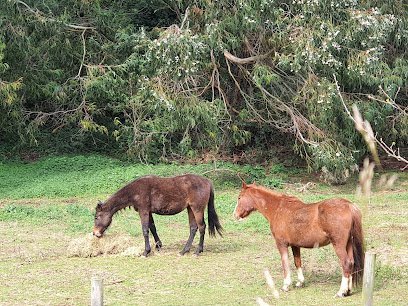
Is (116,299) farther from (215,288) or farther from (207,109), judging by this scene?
(207,109)

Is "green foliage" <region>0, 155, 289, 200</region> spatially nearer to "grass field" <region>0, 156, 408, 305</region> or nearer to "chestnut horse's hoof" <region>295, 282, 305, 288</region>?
"grass field" <region>0, 156, 408, 305</region>

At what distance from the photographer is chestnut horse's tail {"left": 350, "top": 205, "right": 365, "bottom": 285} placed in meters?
7.40

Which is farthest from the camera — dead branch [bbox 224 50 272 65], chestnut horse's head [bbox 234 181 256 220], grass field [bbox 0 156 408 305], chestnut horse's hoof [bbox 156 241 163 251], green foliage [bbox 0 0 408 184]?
dead branch [bbox 224 50 272 65]

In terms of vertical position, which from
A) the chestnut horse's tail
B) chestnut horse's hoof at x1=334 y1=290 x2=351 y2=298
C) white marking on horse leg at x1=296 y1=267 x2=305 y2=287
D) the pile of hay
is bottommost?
the pile of hay

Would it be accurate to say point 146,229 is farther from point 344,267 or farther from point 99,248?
point 344,267

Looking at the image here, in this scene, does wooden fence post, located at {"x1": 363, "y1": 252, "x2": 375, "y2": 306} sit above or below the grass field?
above

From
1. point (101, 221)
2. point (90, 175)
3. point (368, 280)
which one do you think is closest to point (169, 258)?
point (101, 221)

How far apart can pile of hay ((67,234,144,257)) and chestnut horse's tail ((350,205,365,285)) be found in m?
3.45

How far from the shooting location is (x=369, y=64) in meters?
15.5

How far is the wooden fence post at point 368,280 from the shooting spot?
4.83 metres

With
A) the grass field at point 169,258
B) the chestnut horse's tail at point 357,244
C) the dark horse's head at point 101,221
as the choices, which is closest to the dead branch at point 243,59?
the grass field at point 169,258

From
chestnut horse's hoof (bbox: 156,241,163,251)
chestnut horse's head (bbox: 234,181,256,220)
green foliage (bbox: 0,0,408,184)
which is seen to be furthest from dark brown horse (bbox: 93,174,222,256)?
green foliage (bbox: 0,0,408,184)

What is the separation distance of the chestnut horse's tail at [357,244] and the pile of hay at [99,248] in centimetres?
345

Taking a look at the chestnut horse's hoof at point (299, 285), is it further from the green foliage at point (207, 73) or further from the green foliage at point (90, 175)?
the green foliage at point (90, 175)
